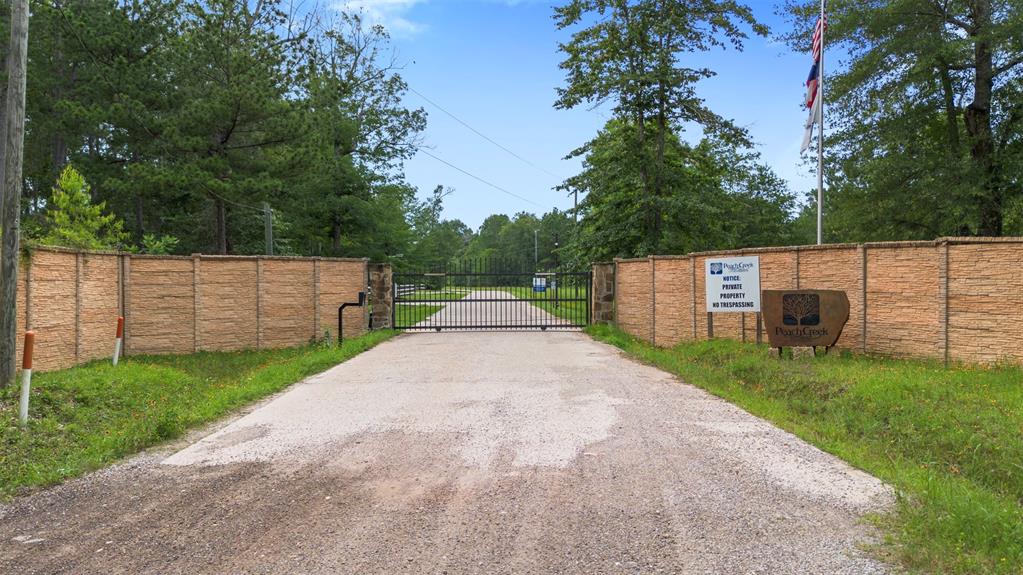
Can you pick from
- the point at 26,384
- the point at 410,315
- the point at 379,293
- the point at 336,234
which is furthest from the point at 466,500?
the point at 336,234

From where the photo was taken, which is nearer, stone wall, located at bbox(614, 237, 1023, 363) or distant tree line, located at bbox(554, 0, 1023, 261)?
stone wall, located at bbox(614, 237, 1023, 363)

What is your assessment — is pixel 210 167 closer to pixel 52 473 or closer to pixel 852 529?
pixel 52 473

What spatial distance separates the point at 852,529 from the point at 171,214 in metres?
36.8

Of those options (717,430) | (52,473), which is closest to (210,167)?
(52,473)

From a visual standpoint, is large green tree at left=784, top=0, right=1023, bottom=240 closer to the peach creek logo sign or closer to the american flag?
the american flag

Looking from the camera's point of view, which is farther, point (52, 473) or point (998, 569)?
point (52, 473)

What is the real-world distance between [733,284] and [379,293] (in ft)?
35.2

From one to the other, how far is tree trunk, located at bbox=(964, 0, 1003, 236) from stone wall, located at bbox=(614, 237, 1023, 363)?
10665 millimetres

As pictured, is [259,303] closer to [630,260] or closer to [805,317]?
[630,260]

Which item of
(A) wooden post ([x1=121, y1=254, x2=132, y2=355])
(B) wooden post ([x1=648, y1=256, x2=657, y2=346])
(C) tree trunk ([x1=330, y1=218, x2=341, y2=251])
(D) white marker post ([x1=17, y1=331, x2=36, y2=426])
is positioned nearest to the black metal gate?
(B) wooden post ([x1=648, y1=256, x2=657, y2=346])

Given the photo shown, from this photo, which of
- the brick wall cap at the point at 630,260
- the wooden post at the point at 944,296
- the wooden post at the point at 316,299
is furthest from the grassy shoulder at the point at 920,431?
the wooden post at the point at 316,299

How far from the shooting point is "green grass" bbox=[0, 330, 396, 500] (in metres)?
5.59

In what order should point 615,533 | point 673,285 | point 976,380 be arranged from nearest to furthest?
point 615,533
point 976,380
point 673,285

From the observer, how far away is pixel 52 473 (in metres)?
5.27
